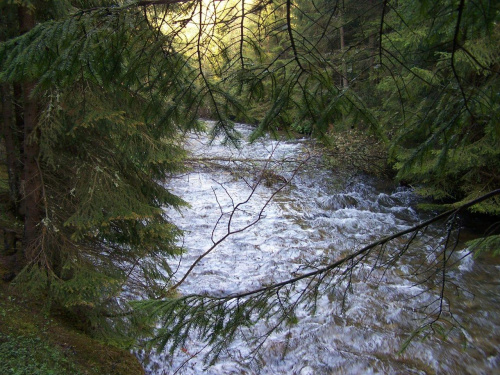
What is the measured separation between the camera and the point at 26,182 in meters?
3.74

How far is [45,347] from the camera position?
10.8 ft

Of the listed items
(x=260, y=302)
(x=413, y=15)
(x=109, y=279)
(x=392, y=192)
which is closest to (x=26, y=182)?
(x=109, y=279)

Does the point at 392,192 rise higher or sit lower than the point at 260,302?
higher

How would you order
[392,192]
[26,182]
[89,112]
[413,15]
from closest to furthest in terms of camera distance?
[413,15] → [89,112] → [26,182] → [392,192]

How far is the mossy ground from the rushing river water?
70 centimetres

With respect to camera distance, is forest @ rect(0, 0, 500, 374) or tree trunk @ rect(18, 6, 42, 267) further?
tree trunk @ rect(18, 6, 42, 267)

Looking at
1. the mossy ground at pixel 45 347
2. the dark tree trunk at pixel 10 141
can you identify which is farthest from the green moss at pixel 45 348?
the dark tree trunk at pixel 10 141

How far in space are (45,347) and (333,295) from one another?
10.6ft

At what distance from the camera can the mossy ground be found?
118 inches

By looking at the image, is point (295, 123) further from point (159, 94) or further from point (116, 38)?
point (116, 38)

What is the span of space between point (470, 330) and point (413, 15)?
5029mm

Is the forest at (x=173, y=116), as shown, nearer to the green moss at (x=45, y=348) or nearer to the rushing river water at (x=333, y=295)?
the green moss at (x=45, y=348)

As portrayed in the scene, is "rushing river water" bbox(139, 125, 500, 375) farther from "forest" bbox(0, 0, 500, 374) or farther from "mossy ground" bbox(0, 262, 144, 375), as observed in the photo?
"mossy ground" bbox(0, 262, 144, 375)

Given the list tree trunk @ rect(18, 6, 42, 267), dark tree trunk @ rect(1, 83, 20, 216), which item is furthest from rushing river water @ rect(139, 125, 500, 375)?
dark tree trunk @ rect(1, 83, 20, 216)
